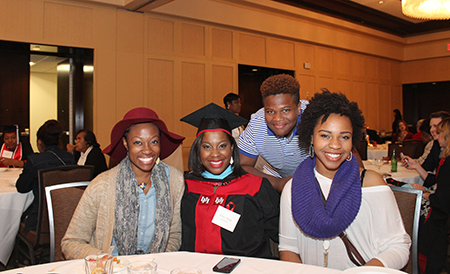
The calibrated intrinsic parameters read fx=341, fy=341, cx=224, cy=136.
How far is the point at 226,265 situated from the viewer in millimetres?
1337

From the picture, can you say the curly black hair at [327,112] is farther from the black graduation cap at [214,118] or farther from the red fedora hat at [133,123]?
the red fedora hat at [133,123]

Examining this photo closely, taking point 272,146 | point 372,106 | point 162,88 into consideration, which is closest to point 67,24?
point 162,88

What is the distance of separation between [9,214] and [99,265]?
243 centimetres

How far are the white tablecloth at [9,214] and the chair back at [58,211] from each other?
1257 mm

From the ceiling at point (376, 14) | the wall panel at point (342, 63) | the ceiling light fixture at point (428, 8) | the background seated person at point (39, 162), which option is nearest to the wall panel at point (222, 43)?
the ceiling at point (376, 14)

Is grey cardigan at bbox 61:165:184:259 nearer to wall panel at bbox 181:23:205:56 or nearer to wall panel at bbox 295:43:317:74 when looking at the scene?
wall panel at bbox 181:23:205:56

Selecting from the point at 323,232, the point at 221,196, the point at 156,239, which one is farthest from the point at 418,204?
the point at 156,239

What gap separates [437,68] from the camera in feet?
40.1

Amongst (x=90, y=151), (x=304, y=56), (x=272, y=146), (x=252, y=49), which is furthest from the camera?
(x=304, y=56)

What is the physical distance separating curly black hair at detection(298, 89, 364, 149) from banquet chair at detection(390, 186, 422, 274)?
0.49m

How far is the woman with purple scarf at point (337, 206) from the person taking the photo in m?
1.55

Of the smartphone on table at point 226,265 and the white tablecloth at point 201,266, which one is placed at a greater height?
the smartphone on table at point 226,265

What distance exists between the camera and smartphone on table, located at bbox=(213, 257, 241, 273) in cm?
130

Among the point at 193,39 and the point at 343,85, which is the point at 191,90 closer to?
the point at 193,39
